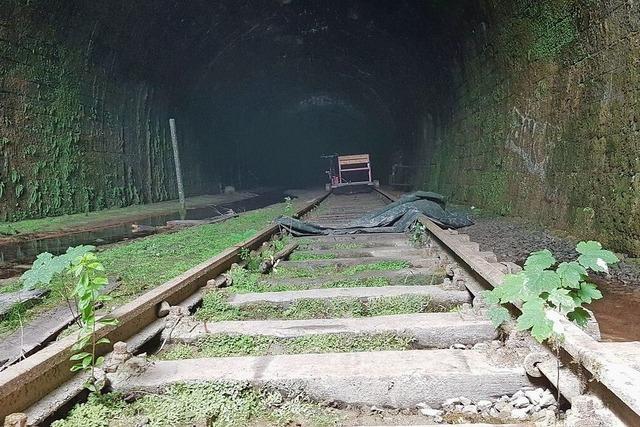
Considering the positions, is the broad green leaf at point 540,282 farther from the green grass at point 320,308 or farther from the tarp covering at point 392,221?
the tarp covering at point 392,221

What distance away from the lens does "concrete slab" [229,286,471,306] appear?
3189 mm

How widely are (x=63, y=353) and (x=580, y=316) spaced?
1.97m

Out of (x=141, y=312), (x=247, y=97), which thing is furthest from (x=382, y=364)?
(x=247, y=97)

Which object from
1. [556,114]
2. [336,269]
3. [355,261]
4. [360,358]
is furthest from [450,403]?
[556,114]

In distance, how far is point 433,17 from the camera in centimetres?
1210

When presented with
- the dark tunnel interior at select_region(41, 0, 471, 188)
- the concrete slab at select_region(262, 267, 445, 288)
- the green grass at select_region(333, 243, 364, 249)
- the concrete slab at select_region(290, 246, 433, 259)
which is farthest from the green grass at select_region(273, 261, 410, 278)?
the dark tunnel interior at select_region(41, 0, 471, 188)

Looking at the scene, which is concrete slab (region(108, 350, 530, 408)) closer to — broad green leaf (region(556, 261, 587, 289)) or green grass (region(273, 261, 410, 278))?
broad green leaf (region(556, 261, 587, 289))

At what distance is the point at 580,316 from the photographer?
2074mm

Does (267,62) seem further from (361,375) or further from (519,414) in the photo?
(519,414)

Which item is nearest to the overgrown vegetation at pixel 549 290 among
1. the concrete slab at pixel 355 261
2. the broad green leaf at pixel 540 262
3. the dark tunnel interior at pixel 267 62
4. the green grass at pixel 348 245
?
the broad green leaf at pixel 540 262

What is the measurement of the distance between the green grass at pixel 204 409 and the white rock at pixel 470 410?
0.45 metres

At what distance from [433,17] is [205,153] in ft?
42.0

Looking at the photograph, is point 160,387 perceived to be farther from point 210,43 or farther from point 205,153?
point 205,153

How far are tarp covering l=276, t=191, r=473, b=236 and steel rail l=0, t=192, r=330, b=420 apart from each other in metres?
3.13
